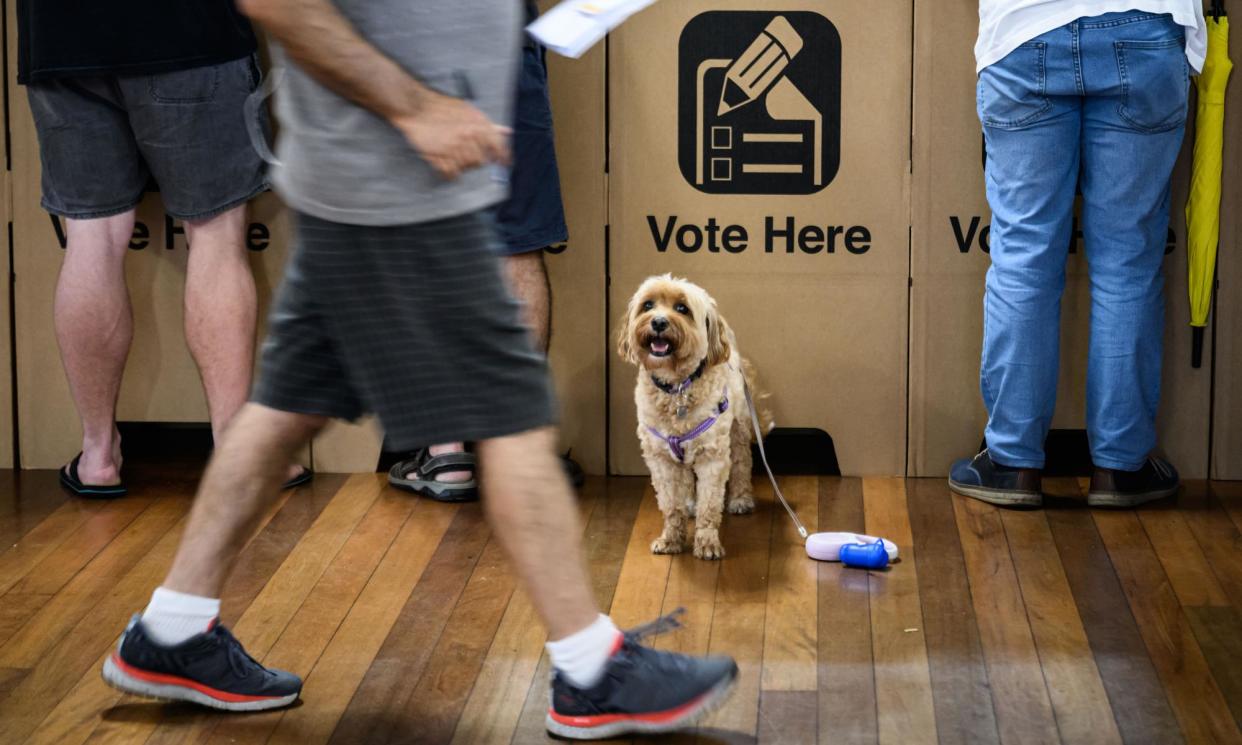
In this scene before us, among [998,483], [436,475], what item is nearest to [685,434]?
[436,475]

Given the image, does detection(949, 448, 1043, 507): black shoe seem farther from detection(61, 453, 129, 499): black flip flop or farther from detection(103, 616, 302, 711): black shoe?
detection(61, 453, 129, 499): black flip flop

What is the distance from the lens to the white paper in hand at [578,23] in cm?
215

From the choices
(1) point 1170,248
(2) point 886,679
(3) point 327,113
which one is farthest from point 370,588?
(1) point 1170,248

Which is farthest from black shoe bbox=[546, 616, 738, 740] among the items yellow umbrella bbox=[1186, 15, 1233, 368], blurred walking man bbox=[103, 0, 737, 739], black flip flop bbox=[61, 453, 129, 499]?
yellow umbrella bbox=[1186, 15, 1233, 368]

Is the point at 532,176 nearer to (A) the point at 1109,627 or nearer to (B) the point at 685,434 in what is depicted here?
(B) the point at 685,434

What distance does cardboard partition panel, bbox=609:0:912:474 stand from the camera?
3.99 meters

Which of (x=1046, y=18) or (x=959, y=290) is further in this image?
(x=959, y=290)

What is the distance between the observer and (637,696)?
2.36m

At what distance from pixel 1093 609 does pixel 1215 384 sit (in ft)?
4.19

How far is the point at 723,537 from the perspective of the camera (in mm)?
3607

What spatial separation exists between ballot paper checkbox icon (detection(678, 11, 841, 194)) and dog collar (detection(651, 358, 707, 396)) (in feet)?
2.26

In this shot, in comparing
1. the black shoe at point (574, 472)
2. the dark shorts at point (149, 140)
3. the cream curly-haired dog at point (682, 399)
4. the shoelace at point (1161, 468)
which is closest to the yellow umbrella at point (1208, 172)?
the shoelace at point (1161, 468)

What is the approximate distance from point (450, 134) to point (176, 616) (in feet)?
2.99

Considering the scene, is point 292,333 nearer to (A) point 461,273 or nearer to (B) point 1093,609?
(A) point 461,273
